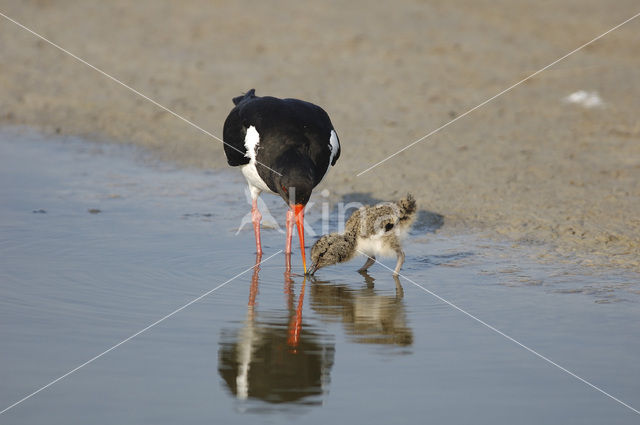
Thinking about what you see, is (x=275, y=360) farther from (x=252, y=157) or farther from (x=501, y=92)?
(x=501, y=92)

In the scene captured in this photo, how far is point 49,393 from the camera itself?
4258 millimetres

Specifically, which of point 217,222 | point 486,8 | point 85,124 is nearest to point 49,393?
point 217,222

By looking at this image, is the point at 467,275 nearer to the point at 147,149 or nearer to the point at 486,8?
the point at 147,149

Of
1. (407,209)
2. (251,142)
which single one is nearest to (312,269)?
(407,209)

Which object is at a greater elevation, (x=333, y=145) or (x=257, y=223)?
(x=333, y=145)

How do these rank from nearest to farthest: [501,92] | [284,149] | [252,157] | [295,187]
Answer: [295,187]
[284,149]
[252,157]
[501,92]

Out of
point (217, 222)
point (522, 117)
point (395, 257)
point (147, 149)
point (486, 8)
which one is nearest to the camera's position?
point (395, 257)

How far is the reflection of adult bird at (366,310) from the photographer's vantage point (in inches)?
207

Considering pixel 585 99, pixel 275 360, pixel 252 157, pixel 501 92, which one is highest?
pixel 501 92

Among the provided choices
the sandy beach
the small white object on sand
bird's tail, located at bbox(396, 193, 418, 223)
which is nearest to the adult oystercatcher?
bird's tail, located at bbox(396, 193, 418, 223)

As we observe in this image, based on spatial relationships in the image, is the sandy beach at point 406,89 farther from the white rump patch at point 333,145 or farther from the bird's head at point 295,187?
the bird's head at point 295,187

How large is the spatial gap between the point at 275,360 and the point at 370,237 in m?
2.52

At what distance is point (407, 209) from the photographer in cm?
742

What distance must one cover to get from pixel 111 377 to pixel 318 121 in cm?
348
